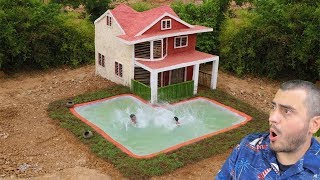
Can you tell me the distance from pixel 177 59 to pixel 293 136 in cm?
1503

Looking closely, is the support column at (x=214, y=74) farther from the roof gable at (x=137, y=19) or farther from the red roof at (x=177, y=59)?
the roof gable at (x=137, y=19)

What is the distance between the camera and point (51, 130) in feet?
47.2

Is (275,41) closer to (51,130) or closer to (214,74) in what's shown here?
(214,74)

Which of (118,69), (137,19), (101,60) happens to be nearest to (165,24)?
(137,19)

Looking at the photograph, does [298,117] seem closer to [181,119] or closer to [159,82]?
[181,119]

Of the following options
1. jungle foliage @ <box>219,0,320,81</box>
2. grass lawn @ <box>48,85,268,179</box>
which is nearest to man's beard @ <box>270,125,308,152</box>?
grass lawn @ <box>48,85,268,179</box>

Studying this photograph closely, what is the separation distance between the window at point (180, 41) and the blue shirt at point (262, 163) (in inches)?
600

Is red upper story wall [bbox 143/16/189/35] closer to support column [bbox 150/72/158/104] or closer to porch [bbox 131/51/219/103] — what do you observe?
porch [bbox 131/51/219/103]

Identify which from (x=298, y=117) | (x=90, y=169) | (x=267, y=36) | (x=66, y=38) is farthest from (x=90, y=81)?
(x=298, y=117)

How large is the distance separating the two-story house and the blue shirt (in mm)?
13195

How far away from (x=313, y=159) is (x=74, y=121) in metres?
13.0

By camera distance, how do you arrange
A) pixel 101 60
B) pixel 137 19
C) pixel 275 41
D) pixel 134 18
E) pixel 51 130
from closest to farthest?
pixel 51 130, pixel 137 19, pixel 134 18, pixel 275 41, pixel 101 60

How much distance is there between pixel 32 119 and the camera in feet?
50.0

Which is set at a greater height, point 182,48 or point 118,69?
point 182,48
